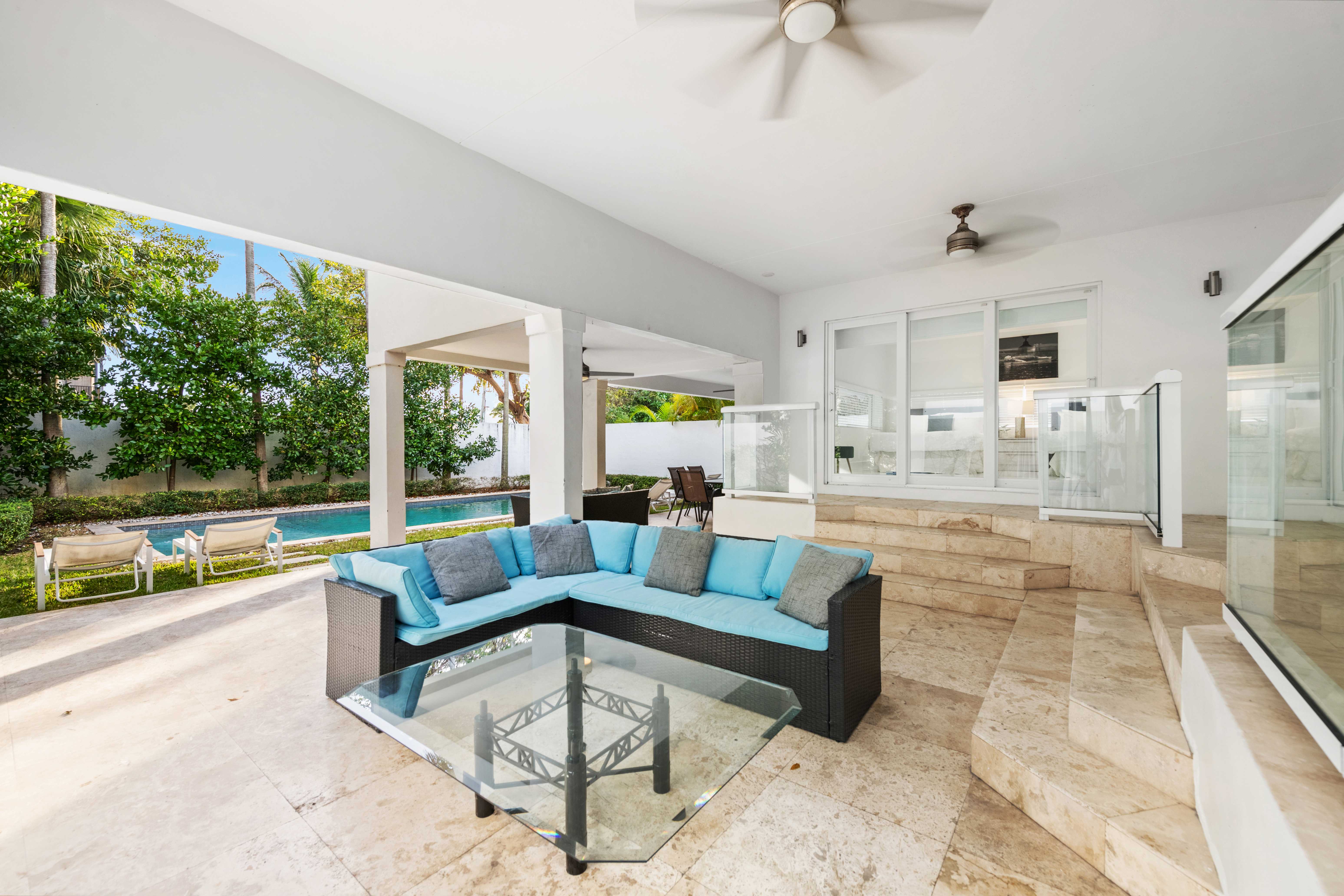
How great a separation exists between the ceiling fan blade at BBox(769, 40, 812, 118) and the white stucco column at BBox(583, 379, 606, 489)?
694cm

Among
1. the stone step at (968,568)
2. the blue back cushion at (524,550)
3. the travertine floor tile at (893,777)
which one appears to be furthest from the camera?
the stone step at (968,568)

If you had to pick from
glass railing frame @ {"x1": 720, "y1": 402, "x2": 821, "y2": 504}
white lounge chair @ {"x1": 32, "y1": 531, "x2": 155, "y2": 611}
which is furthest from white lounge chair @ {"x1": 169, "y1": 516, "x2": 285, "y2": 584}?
glass railing frame @ {"x1": 720, "y1": 402, "x2": 821, "y2": 504}

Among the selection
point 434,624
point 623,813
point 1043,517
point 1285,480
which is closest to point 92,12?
point 434,624

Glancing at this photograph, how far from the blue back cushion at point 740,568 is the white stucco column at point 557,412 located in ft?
4.91

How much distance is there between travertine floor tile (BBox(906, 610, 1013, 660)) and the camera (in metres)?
3.40

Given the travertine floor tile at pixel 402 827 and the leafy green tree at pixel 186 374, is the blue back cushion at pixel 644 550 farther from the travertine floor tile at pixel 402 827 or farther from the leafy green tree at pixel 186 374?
the leafy green tree at pixel 186 374

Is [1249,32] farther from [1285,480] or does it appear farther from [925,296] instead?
[925,296]

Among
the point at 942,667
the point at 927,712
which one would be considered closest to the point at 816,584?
the point at 927,712

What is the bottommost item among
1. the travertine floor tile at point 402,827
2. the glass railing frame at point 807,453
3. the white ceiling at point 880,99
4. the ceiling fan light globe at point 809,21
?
the travertine floor tile at point 402,827

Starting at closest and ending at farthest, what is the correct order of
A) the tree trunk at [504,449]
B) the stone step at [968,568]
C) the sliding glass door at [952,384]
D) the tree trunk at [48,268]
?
the stone step at [968,568], the sliding glass door at [952,384], the tree trunk at [48,268], the tree trunk at [504,449]

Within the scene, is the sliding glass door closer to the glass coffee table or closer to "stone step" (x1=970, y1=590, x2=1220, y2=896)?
"stone step" (x1=970, y1=590, x2=1220, y2=896)

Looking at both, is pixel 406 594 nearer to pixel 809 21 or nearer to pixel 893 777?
pixel 893 777

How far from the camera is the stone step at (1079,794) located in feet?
4.95

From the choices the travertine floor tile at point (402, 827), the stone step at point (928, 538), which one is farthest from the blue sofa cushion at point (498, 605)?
the stone step at point (928, 538)
